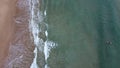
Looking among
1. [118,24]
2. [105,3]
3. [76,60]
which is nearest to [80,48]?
[76,60]

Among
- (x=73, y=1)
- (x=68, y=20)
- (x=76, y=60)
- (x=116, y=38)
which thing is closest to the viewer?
(x=76, y=60)

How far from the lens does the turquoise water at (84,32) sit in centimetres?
199

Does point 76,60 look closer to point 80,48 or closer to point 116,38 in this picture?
point 80,48

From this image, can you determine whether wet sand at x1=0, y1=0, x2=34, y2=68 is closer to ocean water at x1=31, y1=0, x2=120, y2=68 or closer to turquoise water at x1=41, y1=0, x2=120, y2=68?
ocean water at x1=31, y1=0, x2=120, y2=68

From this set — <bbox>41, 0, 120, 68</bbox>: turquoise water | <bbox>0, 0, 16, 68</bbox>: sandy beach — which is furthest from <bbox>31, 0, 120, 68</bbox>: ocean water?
<bbox>0, 0, 16, 68</bbox>: sandy beach

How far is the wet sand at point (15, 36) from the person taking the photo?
1.98 m

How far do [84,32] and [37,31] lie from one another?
504 millimetres

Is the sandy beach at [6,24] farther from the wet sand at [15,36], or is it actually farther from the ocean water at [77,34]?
the ocean water at [77,34]

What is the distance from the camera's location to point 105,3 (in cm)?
240

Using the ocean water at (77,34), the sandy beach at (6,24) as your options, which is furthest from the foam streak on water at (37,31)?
the sandy beach at (6,24)

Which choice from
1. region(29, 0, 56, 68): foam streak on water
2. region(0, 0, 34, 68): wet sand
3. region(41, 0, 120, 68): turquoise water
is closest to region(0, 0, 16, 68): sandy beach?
region(0, 0, 34, 68): wet sand

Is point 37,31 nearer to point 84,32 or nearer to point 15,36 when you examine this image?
point 15,36

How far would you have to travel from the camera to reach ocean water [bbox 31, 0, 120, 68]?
78.3 inches

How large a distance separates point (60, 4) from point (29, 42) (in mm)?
616
